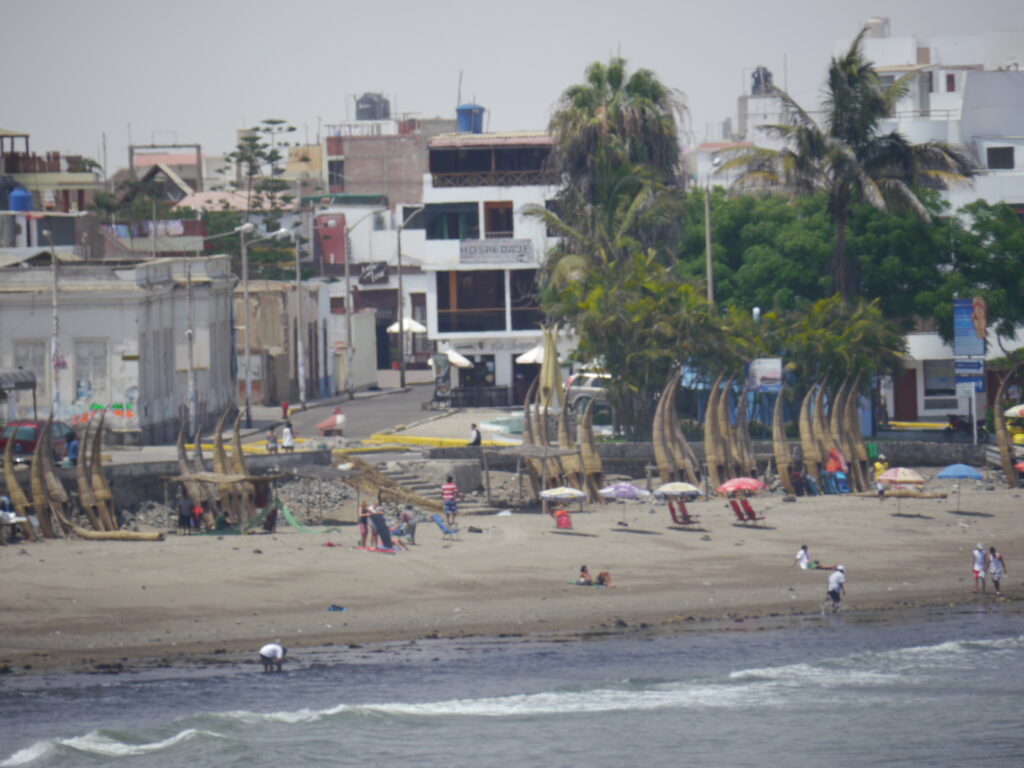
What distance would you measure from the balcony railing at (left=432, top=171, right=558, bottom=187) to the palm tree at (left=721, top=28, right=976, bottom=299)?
713 inches

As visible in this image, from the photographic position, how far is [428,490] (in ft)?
159

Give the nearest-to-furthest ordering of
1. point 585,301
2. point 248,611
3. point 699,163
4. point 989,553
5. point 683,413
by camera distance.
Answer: point 248,611 → point 989,553 → point 585,301 → point 683,413 → point 699,163

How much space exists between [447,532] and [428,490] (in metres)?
6.58

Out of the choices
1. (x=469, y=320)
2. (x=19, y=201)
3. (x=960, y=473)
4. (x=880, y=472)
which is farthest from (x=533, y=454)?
(x=19, y=201)

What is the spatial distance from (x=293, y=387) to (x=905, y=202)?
3009 cm

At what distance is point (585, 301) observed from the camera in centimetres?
5578

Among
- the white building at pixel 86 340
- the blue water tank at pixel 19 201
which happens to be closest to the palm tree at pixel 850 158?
the white building at pixel 86 340

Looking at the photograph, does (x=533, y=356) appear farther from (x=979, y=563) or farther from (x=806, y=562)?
(x=979, y=563)

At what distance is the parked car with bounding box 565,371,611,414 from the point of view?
193 feet

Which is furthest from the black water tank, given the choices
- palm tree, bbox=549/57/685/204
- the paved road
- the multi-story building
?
palm tree, bbox=549/57/685/204

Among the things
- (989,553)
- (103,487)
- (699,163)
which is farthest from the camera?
(699,163)

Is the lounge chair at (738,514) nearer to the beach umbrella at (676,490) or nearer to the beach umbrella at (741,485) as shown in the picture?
the beach umbrella at (741,485)

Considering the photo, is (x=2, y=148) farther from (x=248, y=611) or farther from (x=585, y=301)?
(x=248, y=611)

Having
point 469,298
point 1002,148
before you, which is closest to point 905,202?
point 1002,148
